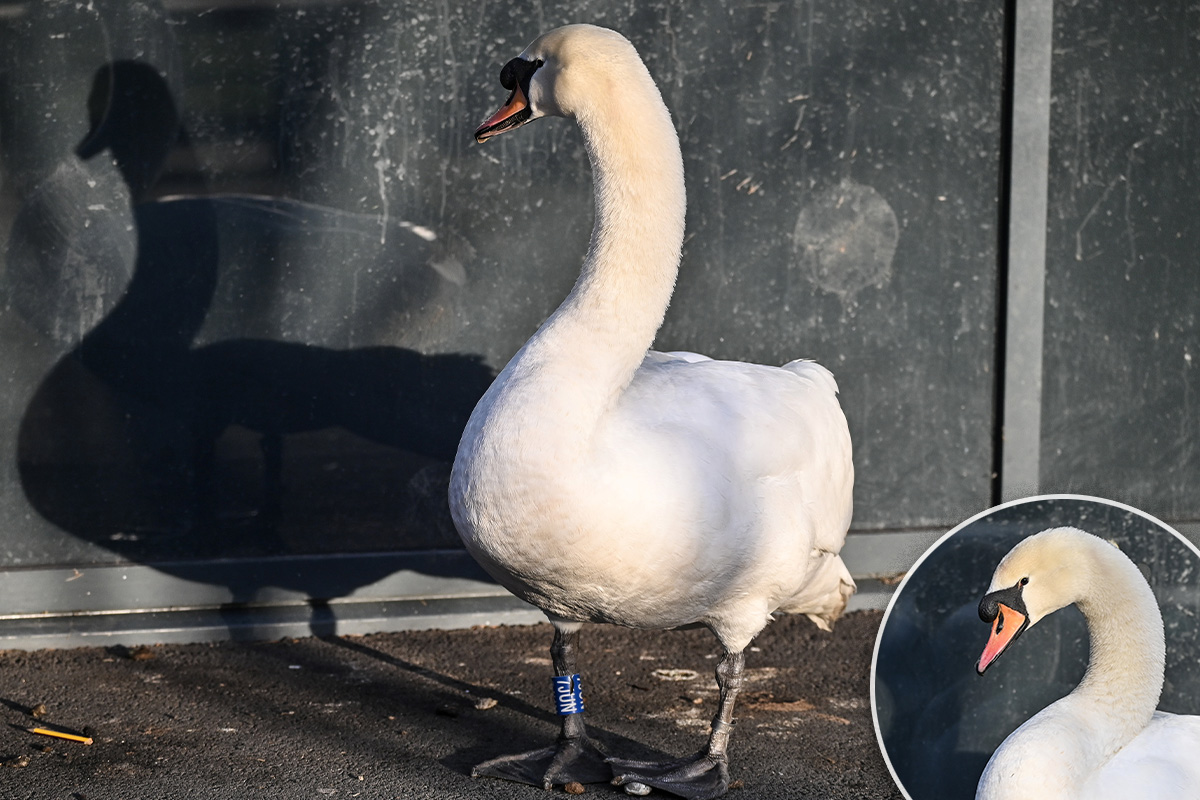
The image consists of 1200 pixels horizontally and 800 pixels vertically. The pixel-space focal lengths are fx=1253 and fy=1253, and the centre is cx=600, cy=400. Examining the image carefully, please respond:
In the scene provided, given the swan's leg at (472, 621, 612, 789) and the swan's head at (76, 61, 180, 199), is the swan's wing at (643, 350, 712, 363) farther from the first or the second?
the swan's head at (76, 61, 180, 199)

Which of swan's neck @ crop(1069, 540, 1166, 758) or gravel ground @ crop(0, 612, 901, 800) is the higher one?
swan's neck @ crop(1069, 540, 1166, 758)

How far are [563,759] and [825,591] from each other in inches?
40.4

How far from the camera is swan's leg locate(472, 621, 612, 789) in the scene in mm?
3615

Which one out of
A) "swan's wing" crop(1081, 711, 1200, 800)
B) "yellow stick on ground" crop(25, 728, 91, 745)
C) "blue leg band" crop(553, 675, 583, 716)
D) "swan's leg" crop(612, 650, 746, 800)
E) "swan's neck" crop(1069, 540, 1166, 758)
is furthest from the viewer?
"yellow stick on ground" crop(25, 728, 91, 745)

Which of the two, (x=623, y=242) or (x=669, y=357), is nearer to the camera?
(x=623, y=242)

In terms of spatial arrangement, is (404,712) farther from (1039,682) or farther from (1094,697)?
(1094,697)

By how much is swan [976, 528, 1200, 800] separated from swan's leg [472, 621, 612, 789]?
1.65m

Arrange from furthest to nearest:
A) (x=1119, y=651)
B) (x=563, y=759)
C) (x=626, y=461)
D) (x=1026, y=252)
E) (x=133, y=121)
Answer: (x=1026, y=252)
(x=133, y=121)
(x=563, y=759)
(x=626, y=461)
(x=1119, y=651)

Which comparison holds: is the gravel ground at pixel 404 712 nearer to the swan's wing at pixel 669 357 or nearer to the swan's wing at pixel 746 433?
the swan's wing at pixel 746 433

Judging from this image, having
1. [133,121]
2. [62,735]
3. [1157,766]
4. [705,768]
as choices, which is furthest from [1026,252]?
[62,735]

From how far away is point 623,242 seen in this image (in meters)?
3.46

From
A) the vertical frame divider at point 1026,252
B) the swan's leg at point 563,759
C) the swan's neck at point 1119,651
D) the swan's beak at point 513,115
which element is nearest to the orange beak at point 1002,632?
the swan's neck at point 1119,651

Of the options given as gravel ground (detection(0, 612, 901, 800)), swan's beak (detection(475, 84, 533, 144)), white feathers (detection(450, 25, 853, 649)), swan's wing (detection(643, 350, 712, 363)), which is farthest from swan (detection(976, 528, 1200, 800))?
swan's beak (detection(475, 84, 533, 144))

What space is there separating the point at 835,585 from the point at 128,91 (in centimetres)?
329
